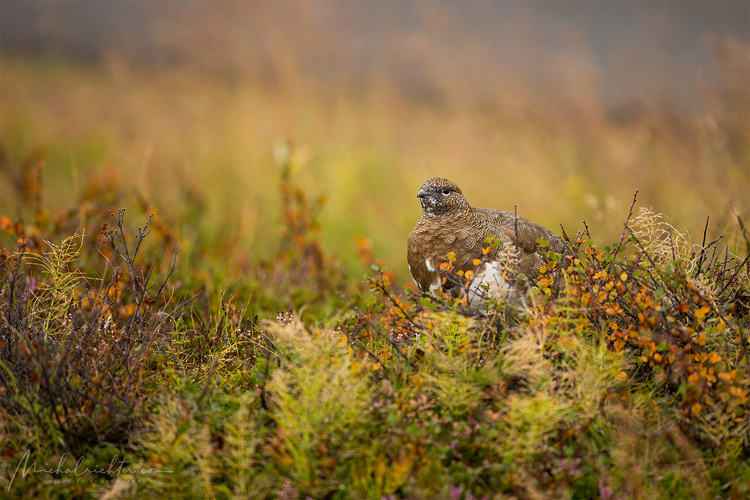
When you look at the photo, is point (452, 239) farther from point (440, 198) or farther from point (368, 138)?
point (368, 138)

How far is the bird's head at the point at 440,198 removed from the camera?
2.90 meters

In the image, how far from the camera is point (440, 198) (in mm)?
2896

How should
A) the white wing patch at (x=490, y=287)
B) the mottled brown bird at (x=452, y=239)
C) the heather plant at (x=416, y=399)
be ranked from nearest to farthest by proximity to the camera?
the heather plant at (x=416, y=399)
the white wing patch at (x=490, y=287)
the mottled brown bird at (x=452, y=239)

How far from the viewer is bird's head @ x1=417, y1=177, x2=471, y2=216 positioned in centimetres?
290

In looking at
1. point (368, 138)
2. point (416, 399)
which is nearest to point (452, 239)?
point (416, 399)

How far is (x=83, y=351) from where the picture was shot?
236cm

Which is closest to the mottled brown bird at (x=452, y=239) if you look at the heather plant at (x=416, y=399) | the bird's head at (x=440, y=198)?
the bird's head at (x=440, y=198)

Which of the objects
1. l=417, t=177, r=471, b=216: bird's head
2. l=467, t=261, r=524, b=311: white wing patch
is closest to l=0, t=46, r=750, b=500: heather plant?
l=467, t=261, r=524, b=311: white wing patch

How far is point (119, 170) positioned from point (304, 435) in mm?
6149

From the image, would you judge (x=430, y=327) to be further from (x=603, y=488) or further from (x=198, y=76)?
(x=198, y=76)

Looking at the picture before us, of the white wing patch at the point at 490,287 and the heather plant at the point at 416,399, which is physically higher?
the white wing patch at the point at 490,287

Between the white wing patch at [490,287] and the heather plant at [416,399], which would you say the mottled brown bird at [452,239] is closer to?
the white wing patch at [490,287]

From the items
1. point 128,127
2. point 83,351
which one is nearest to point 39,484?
point 83,351

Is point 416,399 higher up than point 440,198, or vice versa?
point 440,198
